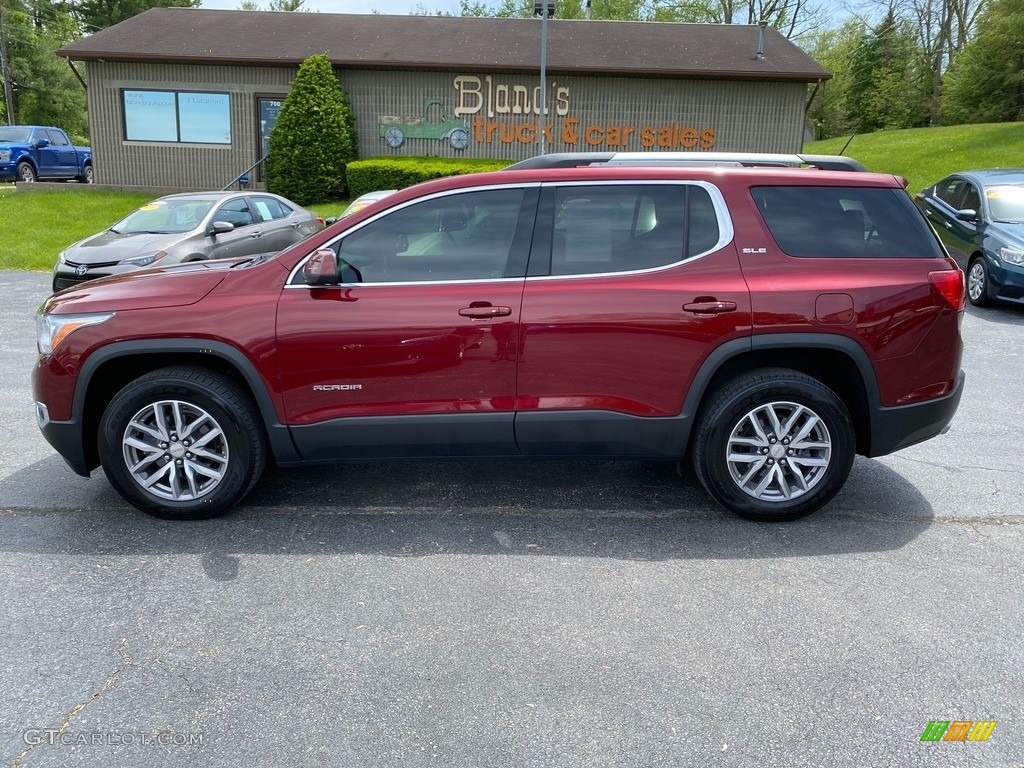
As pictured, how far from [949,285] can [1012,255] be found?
7271 mm

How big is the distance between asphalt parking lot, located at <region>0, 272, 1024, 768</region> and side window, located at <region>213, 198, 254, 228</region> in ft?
23.3

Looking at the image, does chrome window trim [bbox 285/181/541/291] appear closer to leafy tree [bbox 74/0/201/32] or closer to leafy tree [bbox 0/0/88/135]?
leafy tree [bbox 74/0/201/32]

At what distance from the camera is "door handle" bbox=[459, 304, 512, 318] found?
407 centimetres

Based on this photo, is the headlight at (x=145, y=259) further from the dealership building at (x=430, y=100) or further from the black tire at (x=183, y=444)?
the dealership building at (x=430, y=100)

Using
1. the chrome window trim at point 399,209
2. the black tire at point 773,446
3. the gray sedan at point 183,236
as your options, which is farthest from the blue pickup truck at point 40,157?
the black tire at point 773,446

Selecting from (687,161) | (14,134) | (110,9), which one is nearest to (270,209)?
(687,161)

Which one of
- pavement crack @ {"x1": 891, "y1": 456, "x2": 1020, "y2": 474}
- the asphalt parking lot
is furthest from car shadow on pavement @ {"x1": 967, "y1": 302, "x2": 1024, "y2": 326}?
the asphalt parking lot

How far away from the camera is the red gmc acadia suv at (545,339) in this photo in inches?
162

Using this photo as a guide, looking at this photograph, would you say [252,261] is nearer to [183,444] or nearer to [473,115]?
[183,444]

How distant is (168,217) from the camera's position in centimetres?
1148

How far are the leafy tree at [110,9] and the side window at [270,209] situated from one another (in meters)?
38.2

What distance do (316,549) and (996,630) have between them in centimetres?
296

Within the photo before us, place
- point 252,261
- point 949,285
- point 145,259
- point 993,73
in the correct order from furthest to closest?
point 993,73 < point 145,259 < point 252,261 < point 949,285

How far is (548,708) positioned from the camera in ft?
9.24
